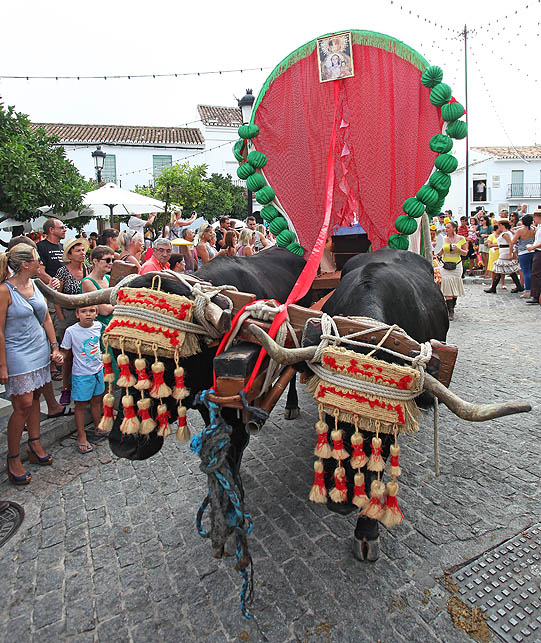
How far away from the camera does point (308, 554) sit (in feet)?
9.49

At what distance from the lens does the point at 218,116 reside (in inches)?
1503

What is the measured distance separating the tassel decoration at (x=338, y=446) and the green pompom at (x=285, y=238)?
10.1 ft

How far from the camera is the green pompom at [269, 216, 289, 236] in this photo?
16.0 ft

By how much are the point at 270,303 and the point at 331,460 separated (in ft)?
2.84

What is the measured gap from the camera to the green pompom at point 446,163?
397cm

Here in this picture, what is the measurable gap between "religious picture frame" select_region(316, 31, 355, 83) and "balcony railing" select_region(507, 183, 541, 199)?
138ft

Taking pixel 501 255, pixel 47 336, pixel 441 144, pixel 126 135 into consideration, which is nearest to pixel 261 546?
pixel 47 336

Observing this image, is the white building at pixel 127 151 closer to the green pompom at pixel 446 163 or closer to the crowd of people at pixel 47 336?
the crowd of people at pixel 47 336

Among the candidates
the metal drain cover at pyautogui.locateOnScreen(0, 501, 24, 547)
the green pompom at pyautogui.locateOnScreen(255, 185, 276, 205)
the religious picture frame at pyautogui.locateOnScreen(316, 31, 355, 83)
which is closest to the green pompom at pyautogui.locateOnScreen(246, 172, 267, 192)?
the green pompom at pyautogui.locateOnScreen(255, 185, 276, 205)

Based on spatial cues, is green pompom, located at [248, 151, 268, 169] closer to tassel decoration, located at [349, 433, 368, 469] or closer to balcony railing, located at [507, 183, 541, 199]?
tassel decoration, located at [349, 433, 368, 469]

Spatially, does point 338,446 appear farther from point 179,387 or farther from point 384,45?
point 384,45

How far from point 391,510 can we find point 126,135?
123 ft

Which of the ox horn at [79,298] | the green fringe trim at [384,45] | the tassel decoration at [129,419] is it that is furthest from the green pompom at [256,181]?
the tassel decoration at [129,419]

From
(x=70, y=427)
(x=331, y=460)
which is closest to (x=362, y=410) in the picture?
(x=331, y=460)
